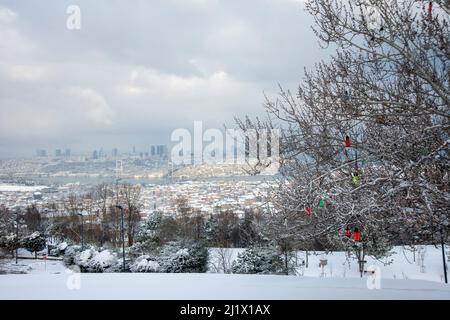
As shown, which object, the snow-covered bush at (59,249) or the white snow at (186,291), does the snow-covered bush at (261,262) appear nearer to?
the white snow at (186,291)

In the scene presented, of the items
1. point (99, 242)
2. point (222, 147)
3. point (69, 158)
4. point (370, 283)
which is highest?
point (69, 158)

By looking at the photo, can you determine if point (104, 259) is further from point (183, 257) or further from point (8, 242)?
point (8, 242)

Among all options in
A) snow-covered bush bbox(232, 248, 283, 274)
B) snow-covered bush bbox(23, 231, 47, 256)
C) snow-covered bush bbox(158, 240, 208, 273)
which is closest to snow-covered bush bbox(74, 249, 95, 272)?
snow-covered bush bbox(158, 240, 208, 273)

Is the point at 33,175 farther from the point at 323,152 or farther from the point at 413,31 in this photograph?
the point at 413,31

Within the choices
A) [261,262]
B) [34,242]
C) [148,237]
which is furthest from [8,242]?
[261,262]

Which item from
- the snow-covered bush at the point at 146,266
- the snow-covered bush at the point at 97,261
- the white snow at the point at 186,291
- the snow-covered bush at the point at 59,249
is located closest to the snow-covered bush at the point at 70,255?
the snow-covered bush at the point at 59,249
